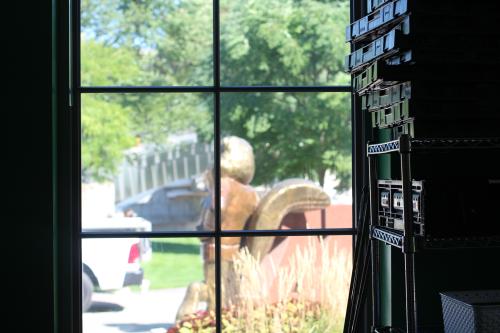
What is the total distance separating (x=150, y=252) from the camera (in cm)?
327

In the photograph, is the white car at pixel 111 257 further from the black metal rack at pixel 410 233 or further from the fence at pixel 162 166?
the black metal rack at pixel 410 233

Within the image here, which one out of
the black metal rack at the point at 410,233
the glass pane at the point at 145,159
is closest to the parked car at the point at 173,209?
the glass pane at the point at 145,159

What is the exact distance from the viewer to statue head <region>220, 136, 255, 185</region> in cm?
330

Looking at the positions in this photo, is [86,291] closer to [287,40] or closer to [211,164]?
[211,164]

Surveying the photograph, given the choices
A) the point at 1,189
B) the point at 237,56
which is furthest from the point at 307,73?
the point at 1,189

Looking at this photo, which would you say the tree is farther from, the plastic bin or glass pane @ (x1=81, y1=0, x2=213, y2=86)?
the plastic bin

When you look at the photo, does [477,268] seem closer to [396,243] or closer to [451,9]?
[396,243]

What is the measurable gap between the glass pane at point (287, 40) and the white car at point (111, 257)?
836 mm

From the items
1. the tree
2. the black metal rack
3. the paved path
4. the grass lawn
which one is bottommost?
the paved path

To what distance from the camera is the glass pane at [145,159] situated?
327 centimetres

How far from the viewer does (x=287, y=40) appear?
3330mm

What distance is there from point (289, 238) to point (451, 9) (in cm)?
124

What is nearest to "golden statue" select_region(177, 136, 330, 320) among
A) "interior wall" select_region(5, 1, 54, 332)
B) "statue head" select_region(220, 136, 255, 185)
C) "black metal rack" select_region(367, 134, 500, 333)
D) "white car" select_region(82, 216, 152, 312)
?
"statue head" select_region(220, 136, 255, 185)

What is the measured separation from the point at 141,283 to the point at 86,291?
9.6 inches
